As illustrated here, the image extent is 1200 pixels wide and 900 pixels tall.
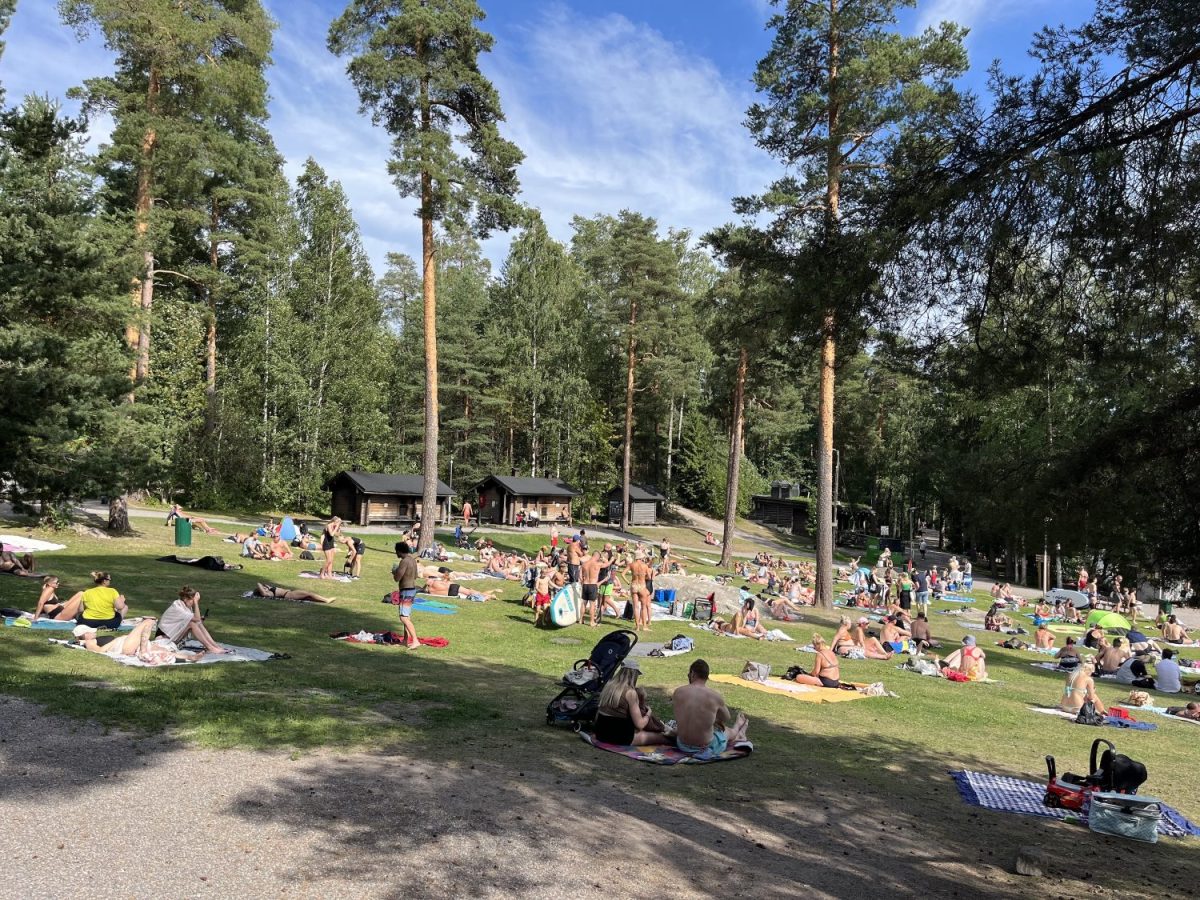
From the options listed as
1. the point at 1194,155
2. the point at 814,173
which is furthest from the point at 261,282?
the point at 1194,155

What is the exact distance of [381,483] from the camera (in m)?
37.3

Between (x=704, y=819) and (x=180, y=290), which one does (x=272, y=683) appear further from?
(x=180, y=290)

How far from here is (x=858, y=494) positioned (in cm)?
6431

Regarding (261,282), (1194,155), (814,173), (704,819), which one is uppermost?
(261,282)

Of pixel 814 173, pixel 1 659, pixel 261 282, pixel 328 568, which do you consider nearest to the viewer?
pixel 1 659

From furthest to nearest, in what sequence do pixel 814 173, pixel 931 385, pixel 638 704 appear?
pixel 814 173 < pixel 638 704 < pixel 931 385

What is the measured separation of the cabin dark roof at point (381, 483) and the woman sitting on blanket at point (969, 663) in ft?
83.4

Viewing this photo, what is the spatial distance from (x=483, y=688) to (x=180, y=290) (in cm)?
3099

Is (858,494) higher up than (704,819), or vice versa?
(858,494)

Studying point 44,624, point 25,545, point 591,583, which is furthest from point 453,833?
point 25,545

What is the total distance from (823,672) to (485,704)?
5656mm

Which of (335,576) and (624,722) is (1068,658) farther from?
(335,576)

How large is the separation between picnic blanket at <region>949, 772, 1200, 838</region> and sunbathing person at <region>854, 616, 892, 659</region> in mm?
7766

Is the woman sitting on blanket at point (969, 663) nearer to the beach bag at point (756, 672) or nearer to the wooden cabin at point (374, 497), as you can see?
the beach bag at point (756, 672)
